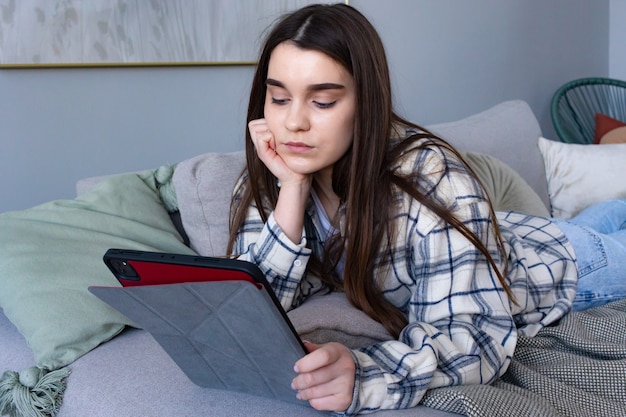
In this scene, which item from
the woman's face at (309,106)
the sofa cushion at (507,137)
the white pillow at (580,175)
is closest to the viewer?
the woman's face at (309,106)

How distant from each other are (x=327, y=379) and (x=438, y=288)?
28cm

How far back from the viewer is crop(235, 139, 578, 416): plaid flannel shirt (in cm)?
109

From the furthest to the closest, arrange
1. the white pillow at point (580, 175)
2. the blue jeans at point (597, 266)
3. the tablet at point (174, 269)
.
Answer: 1. the white pillow at point (580, 175)
2. the blue jeans at point (597, 266)
3. the tablet at point (174, 269)

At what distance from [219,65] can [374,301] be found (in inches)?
57.0

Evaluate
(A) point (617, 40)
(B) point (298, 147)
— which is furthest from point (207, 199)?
(A) point (617, 40)

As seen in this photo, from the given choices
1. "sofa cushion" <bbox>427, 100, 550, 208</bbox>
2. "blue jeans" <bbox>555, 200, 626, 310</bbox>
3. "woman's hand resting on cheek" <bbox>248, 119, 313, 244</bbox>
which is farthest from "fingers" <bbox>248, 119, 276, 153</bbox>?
"sofa cushion" <bbox>427, 100, 550, 208</bbox>

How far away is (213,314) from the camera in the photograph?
93 cm

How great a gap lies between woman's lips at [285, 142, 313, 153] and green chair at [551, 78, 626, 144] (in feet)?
8.16

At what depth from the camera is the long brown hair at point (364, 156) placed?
1.24 m

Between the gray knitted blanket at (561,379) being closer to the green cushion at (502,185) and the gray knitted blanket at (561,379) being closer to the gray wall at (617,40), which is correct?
the green cushion at (502,185)

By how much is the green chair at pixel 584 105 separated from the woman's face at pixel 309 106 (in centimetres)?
246

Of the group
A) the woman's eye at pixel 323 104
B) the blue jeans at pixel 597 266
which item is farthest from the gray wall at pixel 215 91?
the blue jeans at pixel 597 266

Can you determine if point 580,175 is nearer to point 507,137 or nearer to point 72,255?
point 507,137

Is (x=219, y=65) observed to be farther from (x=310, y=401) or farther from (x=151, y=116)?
(x=310, y=401)
